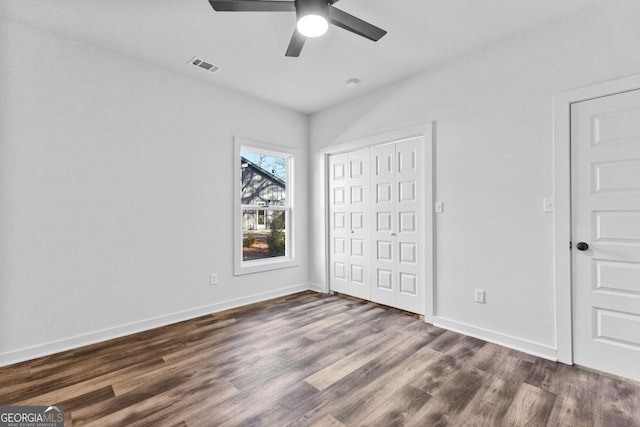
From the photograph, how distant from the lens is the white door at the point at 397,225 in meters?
3.41

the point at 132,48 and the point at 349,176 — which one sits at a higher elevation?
the point at 132,48

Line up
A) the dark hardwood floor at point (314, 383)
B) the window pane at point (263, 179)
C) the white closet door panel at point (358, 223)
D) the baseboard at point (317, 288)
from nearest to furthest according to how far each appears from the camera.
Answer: the dark hardwood floor at point (314, 383)
the white closet door panel at point (358, 223)
the window pane at point (263, 179)
the baseboard at point (317, 288)

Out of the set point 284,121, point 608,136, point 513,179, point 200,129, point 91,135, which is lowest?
point 513,179

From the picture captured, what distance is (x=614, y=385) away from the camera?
6.62 ft

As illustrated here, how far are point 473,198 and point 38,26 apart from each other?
4167 mm

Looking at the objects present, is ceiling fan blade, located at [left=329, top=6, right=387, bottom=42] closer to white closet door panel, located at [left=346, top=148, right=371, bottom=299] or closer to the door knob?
white closet door panel, located at [left=346, top=148, right=371, bottom=299]

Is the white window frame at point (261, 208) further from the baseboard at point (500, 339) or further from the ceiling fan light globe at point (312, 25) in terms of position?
the baseboard at point (500, 339)

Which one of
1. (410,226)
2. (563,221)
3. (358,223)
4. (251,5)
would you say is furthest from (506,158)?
(251,5)

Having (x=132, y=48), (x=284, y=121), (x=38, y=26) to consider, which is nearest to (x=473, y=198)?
(x=284, y=121)

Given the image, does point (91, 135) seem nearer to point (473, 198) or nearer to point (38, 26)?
point (38, 26)

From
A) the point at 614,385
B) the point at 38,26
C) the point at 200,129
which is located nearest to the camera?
the point at 614,385

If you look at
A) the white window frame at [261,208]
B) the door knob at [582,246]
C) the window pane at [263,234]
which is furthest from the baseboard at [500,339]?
the window pane at [263,234]

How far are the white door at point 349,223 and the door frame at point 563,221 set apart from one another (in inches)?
79.4

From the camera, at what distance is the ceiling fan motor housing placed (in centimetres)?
189
